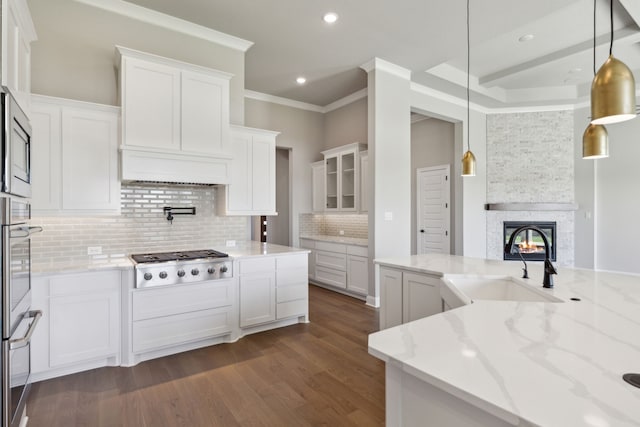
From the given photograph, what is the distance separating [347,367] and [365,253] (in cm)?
221

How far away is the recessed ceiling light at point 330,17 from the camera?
3516mm

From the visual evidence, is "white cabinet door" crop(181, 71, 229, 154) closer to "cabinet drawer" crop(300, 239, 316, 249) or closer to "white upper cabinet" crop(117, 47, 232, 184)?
"white upper cabinet" crop(117, 47, 232, 184)

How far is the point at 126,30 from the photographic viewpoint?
3363 mm

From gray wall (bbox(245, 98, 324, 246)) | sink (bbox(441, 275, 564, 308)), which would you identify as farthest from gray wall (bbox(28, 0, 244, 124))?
sink (bbox(441, 275, 564, 308))

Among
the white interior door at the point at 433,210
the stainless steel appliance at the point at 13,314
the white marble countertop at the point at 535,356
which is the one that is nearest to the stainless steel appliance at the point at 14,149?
the stainless steel appliance at the point at 13,314

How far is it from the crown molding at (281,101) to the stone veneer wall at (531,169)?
3.52 metres

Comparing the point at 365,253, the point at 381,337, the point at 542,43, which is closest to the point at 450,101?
the point at 542,43

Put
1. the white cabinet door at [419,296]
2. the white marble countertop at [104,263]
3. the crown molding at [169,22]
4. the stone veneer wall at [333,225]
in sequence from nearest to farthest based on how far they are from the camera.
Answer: the white cabinet door at [419,296] → the white marble countertop at [104,263] → the crown molding at [169,22] → the stone veneer wall at [333,225]

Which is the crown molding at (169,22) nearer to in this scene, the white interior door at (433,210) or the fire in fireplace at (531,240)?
the white interior door at (433,210)

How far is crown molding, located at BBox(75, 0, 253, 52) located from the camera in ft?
10.6

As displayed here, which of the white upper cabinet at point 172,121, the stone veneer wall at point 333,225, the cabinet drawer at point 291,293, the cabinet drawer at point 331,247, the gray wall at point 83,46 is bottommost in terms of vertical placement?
the cabinet drawer at point 291,293

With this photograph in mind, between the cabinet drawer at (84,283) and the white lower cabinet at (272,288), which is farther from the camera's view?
the white lower cabinet at (272,288)

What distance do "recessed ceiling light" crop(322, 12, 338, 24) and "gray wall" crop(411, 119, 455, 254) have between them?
12.1ft

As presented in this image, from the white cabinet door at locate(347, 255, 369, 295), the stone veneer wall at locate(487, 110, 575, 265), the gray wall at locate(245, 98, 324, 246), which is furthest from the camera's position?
the stone veneer wall at locate(487, 110, 575, 265)
